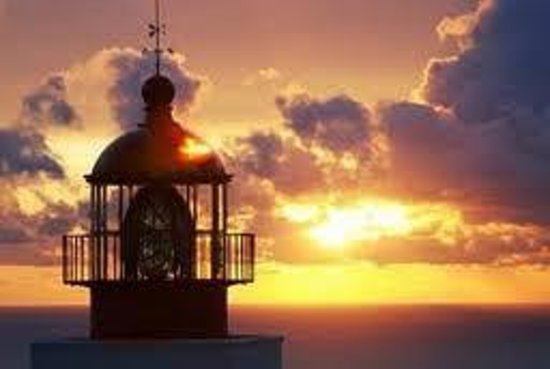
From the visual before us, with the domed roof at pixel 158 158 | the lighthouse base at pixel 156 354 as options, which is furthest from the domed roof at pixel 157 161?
the lighthouse base at pixel 156 354

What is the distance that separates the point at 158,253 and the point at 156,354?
140 centimetres

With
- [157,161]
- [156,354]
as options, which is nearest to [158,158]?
[157,161]

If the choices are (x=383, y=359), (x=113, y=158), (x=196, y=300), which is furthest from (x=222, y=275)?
(x=383, y=359)

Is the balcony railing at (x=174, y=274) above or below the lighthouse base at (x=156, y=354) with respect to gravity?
above

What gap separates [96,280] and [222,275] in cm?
154

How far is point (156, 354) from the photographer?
24406mm

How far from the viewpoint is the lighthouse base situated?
24.4 metres

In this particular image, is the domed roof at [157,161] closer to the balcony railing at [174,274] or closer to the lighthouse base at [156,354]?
the balcony railing at [174,274]

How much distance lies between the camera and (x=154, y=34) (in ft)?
83.7

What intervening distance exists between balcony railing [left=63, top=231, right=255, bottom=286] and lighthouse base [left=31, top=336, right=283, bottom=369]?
0.79 meters

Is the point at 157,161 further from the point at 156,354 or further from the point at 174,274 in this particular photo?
the point at 156,354

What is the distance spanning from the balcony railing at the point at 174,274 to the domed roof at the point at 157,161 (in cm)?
73

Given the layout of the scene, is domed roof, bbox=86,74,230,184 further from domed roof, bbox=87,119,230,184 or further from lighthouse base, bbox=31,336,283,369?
lighthouse base, bbox=31,336,283,369

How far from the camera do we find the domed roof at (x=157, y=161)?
25.3 metres
